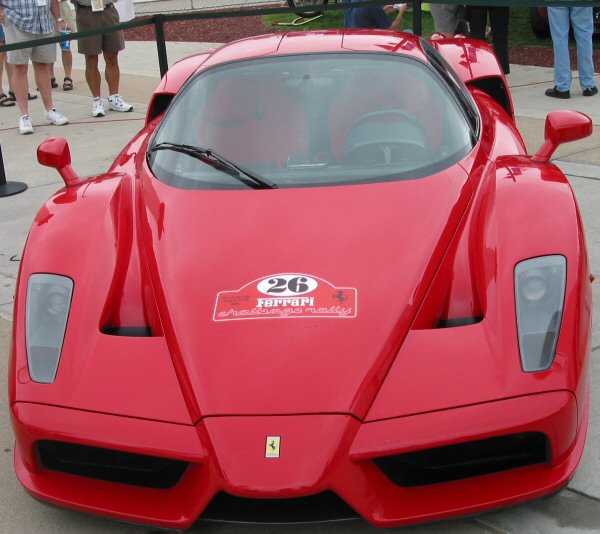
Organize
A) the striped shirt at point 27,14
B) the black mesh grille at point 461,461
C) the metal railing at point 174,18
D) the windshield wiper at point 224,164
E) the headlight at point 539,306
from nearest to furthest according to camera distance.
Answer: the black mesh grille at point 461,461, the headlight at point 539,306, the windshield wiper at point 224,164, the metal railing at point 174,18, the striped shirt at point 27,14

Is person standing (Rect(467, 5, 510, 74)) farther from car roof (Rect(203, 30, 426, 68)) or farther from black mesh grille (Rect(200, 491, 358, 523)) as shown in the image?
black mesh grille (Rect(200, 491, 358, 523))

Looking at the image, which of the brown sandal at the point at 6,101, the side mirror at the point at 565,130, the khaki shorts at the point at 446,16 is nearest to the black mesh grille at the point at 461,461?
the side mirror at the point at 565,130

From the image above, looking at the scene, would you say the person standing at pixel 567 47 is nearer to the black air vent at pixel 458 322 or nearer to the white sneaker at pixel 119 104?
the white sneaker at pixel 119 104

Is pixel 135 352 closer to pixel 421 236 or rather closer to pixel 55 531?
pixel 55 531

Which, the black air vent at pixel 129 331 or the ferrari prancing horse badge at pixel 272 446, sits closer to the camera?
the ferrari prancing horse badge at pixel 272 446

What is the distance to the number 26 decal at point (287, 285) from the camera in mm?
2916

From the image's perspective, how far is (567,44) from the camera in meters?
8.64

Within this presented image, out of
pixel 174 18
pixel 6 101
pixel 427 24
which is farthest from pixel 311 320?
pixel 427 24

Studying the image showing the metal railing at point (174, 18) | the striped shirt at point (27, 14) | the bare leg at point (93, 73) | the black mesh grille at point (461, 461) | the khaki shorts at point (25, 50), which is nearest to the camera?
the black mesh grille at point (461, 461)

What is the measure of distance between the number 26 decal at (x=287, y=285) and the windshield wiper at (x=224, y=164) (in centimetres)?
62

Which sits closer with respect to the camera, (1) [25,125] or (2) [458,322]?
(2) [458,322]

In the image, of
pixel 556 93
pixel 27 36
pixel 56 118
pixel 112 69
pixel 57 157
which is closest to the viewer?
pixel 57 157

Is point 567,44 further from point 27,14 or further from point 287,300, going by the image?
point 287,300

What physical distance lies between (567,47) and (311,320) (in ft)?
22.1
